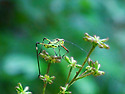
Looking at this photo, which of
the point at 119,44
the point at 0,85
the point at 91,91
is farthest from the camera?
the point at 119,44

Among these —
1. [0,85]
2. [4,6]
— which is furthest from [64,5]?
[0,85]

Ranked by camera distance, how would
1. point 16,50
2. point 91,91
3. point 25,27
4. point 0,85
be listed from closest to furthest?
point 91,91 → point 16,50 → point 0,85 → point 25,27

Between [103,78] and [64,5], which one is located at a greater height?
[64,5]

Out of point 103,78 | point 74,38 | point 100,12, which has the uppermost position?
point 100,12

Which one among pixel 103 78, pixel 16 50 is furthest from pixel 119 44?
pixel 16 50

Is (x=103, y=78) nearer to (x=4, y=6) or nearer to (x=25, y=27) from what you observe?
(x=25, y=27)

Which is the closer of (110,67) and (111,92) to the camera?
(110,67)

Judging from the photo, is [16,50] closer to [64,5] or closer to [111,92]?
[64,5]
